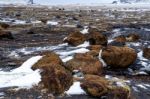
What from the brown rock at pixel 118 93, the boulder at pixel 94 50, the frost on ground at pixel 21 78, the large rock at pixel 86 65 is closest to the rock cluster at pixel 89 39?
the boulder at pixel 94 50

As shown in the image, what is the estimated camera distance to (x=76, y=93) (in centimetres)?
1041

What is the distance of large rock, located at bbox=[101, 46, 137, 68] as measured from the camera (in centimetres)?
1336

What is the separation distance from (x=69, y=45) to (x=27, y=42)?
→ 2942mm

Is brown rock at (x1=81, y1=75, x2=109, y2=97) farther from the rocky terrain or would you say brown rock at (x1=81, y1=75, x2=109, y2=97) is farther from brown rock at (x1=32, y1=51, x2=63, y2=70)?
brown rock at (x1=32, y1=51, x2=63, y2=70)

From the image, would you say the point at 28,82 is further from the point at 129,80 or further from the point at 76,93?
the point at 129,80

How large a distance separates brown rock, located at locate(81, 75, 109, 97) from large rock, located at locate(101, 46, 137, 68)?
281 centimetres

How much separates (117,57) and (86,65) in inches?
57.2

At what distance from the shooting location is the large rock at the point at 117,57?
1336 cm

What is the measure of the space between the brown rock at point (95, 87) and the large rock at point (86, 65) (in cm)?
147

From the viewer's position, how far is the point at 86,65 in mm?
12281

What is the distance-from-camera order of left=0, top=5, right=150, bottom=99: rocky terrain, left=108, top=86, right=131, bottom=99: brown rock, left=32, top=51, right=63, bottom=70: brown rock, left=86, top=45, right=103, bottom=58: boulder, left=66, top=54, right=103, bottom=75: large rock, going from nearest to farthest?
Answer: left=108, top=86, right=131, bottom=99: brown rock → left=0, top=5, right=150, bottom=99: rocky terrain → left=32, top=51, right=63, bottom=70: brown rock → left=66, top=54, right=103, bottom=75: large rock → left=86, top=45, right=103, bottom=58: boulder

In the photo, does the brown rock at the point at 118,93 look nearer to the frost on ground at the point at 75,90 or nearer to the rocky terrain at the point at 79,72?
the rocky terrain at the point at 79,72

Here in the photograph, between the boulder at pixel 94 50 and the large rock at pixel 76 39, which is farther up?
the boulder at pixel 94 50

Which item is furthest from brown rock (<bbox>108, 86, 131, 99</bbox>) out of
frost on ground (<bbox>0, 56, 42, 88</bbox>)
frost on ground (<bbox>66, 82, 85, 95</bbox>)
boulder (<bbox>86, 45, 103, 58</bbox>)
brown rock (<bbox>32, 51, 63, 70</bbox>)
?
boulder (<bbox>86, 45, 103, 58</bbox>)
